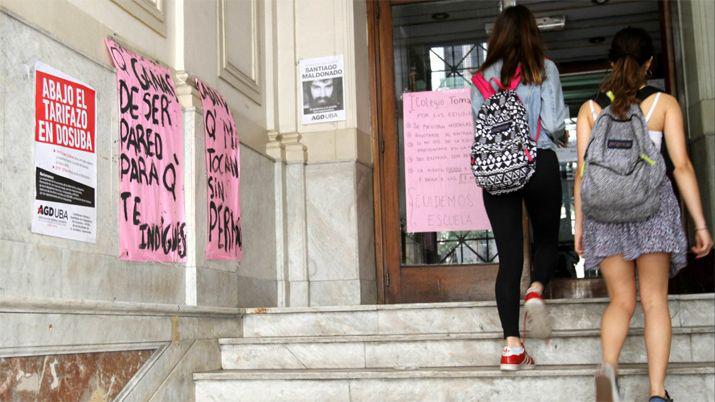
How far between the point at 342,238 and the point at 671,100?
315 cm


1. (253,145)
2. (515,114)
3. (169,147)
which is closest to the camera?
(515,114)

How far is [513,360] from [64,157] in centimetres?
221

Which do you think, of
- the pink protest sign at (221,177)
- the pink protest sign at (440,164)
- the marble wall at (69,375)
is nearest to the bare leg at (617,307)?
the marble wall at (69,375)

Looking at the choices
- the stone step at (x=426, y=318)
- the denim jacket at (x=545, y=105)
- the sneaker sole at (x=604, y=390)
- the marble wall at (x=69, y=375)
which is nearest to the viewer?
the marble wall at (x=69, y=375)

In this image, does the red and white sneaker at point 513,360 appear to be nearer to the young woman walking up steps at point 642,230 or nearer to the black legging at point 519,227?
the black legging at point 519,227

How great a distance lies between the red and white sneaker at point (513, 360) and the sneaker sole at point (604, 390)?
2.26 feet

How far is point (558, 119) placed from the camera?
4.01 metres

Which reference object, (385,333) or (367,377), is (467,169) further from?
(367,377)

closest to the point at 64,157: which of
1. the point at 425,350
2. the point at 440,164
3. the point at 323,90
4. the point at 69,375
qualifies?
the point at 69,375

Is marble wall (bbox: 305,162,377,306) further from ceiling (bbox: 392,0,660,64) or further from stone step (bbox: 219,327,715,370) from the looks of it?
stone step (bbox: 219,327,715,370)

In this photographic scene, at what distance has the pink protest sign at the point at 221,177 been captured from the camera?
4.88 meters

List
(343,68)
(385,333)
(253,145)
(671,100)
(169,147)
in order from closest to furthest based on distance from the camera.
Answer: (671,100), (169,147), (385,333), (253,145), (343,68)

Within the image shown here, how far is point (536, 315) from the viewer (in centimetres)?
390

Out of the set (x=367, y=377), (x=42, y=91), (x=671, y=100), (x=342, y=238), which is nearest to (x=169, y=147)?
(x=42, y=91)
